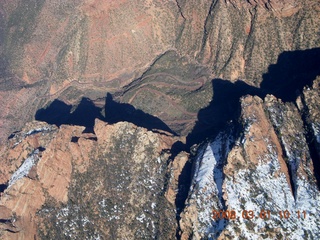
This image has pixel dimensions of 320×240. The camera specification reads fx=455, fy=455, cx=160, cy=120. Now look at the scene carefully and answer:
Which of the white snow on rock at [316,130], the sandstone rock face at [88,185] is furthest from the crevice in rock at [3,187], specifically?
the white snow on rock at [316,130]

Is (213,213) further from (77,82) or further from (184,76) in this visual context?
(77,82)

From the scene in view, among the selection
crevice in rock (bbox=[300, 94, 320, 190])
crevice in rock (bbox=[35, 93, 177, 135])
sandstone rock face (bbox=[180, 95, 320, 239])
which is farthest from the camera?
crevice in rock (bbox=[35, 93, 177, 135])

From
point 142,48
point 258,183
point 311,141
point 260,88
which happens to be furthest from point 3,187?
point 260,88

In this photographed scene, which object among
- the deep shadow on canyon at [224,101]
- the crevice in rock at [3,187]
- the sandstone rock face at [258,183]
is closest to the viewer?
the sandstone rock face at [258,183]

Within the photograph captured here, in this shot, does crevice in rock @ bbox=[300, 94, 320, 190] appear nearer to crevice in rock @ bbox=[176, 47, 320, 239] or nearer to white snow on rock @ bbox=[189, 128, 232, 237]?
crevice in rock @ bbox=[176, 47, 320, 239]

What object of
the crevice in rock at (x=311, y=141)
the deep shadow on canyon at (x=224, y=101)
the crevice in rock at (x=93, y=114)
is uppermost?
the crevice in rock at (x=311, y=141)

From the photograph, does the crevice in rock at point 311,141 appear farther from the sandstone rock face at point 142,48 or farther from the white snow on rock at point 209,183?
the sandstone rock face at point 142,48
